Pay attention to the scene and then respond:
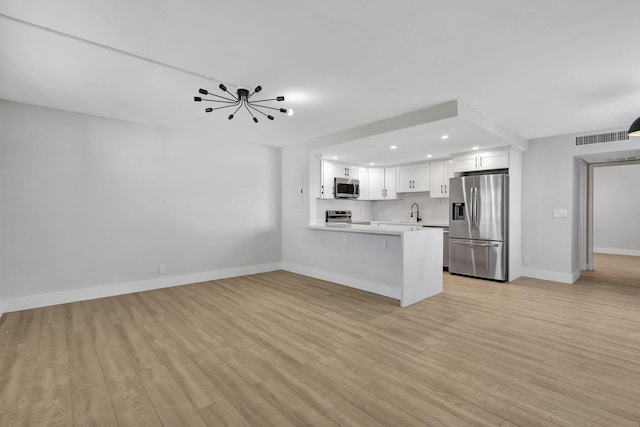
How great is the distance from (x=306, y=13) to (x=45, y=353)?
142 inches

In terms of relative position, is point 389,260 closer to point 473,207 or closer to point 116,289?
point 473,207

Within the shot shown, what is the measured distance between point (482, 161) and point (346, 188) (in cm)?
279

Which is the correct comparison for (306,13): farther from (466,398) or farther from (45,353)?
(45,353)

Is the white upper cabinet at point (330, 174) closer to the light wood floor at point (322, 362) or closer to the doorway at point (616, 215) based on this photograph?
the light wood floor at point (322, 362)

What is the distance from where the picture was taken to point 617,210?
27.1 ft

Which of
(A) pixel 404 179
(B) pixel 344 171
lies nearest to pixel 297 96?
(B) pixel 344 171

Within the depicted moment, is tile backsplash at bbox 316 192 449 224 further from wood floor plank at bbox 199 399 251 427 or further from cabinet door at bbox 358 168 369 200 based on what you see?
wood floor plank at bbox 199 399 251 427

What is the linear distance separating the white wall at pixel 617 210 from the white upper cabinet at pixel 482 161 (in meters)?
5.33

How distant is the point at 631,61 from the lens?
2.72m

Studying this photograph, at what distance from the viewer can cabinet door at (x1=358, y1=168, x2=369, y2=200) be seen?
24.5 feet

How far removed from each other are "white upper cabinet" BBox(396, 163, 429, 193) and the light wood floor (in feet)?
11.0

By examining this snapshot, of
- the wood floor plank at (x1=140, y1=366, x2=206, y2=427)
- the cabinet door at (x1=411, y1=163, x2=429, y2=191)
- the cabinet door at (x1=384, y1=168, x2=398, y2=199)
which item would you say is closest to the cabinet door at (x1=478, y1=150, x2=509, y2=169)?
the cabinet door at (x1=411, y1=163, x2=429, y2=191)

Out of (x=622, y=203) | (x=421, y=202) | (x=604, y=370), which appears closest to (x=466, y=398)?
(x=604, y=370)

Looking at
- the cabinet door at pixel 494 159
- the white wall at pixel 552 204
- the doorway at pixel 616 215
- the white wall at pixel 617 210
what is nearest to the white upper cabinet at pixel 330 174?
the cabinet door at pixel 494 159
